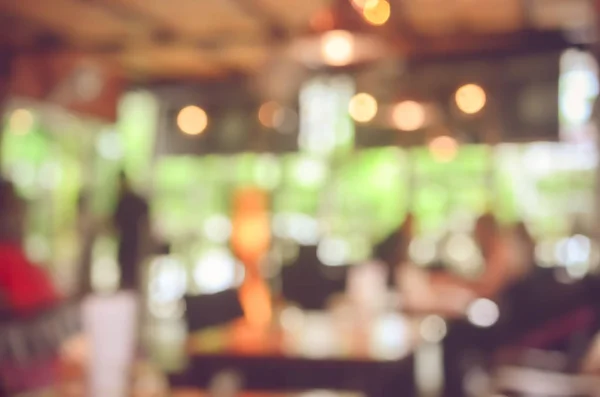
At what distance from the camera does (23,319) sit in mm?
2807

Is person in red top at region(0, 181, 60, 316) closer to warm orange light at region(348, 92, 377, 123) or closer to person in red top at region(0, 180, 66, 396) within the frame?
person in red top at region(0, 180, 66, 396)

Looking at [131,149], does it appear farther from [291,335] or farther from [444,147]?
[291,335]

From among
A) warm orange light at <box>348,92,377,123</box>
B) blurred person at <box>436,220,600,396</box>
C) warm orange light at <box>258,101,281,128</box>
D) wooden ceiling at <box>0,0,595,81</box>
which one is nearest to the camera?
blurred person at <box>436,220,600,396</box>

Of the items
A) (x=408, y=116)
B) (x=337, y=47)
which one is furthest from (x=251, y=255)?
(x=337, y=47)

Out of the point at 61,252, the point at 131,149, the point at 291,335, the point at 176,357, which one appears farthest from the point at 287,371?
the point at 131,149

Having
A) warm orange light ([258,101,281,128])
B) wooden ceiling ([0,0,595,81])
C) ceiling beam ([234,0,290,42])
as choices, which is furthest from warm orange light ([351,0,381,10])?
warm orange light ([258,101,281,128])

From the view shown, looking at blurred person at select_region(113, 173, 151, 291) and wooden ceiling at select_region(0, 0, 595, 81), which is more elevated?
wooden ceiling at select_region(0, 0, 595, 81)

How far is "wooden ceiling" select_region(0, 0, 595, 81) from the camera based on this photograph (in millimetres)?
4867

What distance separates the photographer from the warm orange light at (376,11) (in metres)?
2.86

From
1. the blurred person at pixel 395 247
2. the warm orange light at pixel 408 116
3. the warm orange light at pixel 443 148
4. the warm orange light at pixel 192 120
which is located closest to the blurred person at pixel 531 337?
the blurred person at pixel 395 247

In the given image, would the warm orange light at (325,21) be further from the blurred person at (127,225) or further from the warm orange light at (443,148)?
the warm orange light at (443,148)

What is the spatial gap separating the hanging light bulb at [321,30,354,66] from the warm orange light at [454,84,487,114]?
8.73 feet

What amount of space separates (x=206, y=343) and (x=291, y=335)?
48 centimetres

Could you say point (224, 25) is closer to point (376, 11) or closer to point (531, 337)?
point (376, 11)
